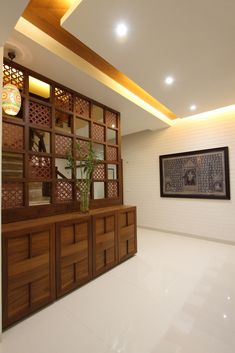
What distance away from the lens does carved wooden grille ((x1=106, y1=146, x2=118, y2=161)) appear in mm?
3412

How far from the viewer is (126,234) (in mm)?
3096

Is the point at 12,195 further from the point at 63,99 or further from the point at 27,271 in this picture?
the point at 63,99

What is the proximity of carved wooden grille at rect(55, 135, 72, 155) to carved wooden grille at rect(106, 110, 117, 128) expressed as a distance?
992 mm

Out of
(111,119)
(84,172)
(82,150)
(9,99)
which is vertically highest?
(111,119)

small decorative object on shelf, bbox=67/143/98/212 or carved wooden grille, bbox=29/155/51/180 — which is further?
small decorative object on shelf, bbox=67/143/98/212

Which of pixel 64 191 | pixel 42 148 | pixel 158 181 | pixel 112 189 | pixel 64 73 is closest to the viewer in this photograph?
pixel 64 73

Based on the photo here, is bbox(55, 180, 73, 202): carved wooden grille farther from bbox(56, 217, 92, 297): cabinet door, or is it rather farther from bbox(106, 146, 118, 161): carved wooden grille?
bbox(106, 146, 118, 161): carved wooden grille

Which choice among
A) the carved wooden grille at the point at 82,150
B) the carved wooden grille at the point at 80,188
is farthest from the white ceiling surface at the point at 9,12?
the carved wooden grille at the point at 80,188

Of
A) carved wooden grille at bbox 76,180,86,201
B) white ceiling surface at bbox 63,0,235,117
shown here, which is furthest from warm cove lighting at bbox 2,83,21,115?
carved wooden grille at bbox 76,180,86,201

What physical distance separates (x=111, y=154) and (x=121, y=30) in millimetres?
1995

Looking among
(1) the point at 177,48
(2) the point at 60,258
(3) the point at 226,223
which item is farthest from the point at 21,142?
(3) the point at 226,223

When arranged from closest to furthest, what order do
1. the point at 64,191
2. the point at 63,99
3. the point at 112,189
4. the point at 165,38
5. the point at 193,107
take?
the point at 165,38 < the point at 64,191 < the point at 63,99 < the point at 112,189 < the point at 193,107

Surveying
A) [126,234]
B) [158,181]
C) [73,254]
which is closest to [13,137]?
[73,254]

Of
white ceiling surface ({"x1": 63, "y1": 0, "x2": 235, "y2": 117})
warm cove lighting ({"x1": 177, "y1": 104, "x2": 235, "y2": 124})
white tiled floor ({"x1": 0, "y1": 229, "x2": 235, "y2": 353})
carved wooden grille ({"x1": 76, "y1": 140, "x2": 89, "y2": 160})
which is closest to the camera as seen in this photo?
white tiled floor ({"x1": 0, "y1": 229, "x2": 235, "y2": 353})
